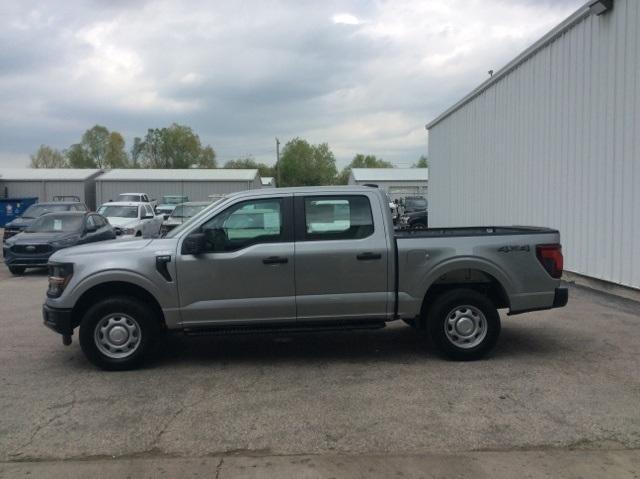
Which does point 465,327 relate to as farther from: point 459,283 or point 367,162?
point 367,162

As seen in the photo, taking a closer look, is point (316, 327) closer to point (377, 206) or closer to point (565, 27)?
point (377, 206)

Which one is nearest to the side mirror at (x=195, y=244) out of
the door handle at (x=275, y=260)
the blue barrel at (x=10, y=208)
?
the door handle at (x=275, y=260)

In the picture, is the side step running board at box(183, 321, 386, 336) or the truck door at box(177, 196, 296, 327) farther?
the side step running board at box(183, 321, 386, 336)

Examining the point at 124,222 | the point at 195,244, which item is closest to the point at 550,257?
the point at 195,244

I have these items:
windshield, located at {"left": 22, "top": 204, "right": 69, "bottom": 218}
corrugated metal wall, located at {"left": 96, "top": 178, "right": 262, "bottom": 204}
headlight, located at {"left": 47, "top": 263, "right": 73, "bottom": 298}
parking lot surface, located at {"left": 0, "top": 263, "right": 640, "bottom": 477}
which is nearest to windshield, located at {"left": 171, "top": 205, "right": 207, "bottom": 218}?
windshield, located at {"left": 22, "top": 204, "right": 69, "bottom": 218}

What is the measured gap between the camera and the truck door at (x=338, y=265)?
6.17 metres

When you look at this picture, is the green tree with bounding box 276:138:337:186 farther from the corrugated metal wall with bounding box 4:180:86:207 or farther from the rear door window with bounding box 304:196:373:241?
the rear door window with bounding box 304:196:373:241

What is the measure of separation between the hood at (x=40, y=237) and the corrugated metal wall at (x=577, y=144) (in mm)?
11279

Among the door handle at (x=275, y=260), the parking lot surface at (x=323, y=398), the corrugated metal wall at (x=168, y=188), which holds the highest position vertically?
the corrugated metal wall at (x=168, y=188)

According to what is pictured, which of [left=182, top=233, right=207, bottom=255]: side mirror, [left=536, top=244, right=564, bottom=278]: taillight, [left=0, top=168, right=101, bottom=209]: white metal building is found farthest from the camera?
[left=0, top=168, right=101, bottom=209]: white metal building

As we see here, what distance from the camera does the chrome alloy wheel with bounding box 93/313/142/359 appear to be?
6.14 meters

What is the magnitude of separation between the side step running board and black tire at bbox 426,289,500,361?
64 cm

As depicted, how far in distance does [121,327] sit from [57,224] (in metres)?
11.0

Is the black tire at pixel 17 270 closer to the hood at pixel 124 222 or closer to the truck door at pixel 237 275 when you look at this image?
the hood at pixel 124 222
